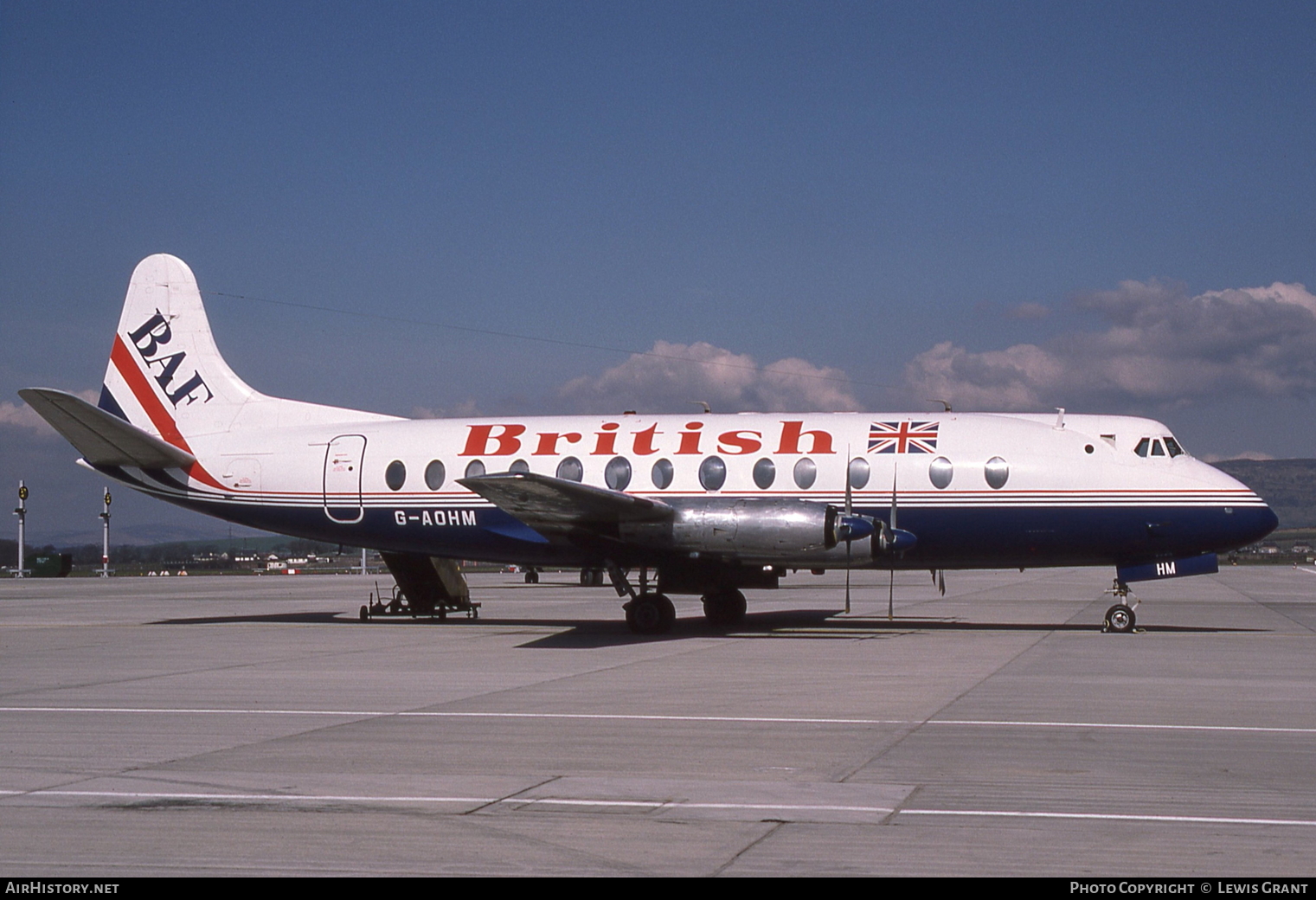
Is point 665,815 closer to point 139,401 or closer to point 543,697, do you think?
point 543,697

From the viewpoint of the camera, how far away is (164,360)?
2725 cm

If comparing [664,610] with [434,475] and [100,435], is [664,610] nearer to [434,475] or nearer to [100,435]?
[434,475]

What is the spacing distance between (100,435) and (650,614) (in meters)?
12.2

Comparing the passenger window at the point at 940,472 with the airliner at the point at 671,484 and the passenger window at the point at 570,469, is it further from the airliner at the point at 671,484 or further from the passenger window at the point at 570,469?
the passenger window at the point at 570,469

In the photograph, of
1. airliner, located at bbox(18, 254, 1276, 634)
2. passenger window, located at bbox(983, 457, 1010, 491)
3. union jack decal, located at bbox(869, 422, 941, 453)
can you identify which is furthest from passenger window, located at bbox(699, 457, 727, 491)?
passenger window, located at bbox(983, 457, 1010, 491)

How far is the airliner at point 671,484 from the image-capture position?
21.5 metres

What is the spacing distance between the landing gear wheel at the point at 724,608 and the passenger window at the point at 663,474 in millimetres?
2568

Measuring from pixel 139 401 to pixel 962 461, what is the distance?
18.0 metres

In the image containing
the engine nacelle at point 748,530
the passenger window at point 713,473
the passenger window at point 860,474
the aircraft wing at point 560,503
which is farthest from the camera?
→ the passenger window at point 713,473

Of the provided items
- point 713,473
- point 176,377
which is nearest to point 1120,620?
point 713,473

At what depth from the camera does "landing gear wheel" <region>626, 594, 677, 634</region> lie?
74.8ft

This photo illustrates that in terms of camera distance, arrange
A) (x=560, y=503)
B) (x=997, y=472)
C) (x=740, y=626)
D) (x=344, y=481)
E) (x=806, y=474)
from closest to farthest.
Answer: (x=560, y=503)
(x=997, y=472)
(x=806, y=474)
(x=740, y=626)
(x=344, y=481)

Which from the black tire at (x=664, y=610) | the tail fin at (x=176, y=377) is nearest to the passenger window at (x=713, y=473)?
the black tire at (x=664, y=610)
